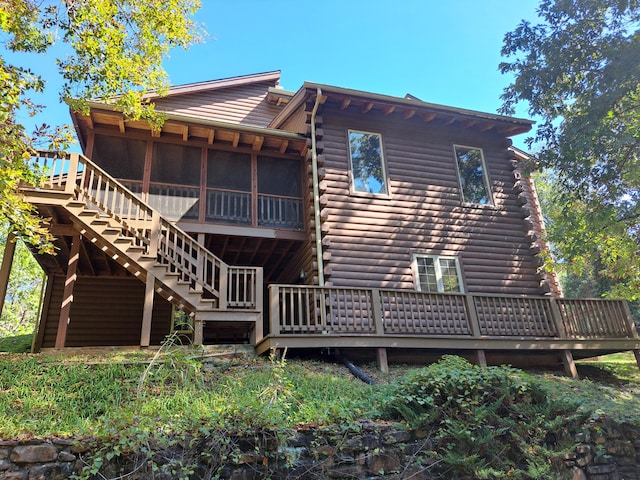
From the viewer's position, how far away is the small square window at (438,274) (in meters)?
12.1

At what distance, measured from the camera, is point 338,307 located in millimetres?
9844

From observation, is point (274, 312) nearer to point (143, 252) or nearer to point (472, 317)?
point (143, 252)

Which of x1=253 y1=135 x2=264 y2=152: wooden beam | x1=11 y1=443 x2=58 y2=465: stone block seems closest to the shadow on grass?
x1=253 y1=135 x2=264 y2=152: wooden beam

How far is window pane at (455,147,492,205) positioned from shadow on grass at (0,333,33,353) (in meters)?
13.7

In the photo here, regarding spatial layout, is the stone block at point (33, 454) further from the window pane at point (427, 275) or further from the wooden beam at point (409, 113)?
the wooden beam at point (409, 113)

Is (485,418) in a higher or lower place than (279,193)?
lower

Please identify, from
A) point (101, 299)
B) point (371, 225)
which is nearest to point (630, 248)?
point (371, 225)

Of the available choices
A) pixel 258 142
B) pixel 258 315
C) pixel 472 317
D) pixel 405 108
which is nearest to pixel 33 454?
pixel 258 315

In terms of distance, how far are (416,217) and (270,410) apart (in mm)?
8595

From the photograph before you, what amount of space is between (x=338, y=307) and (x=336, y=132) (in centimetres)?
545

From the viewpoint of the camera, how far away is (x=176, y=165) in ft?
43.6

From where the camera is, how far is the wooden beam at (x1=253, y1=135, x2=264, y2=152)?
1280 centimetres

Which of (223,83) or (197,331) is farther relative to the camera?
(223,83)

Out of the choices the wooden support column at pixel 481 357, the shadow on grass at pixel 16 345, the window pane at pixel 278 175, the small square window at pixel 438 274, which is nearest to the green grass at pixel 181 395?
the wooden support column at pixel 481 357
